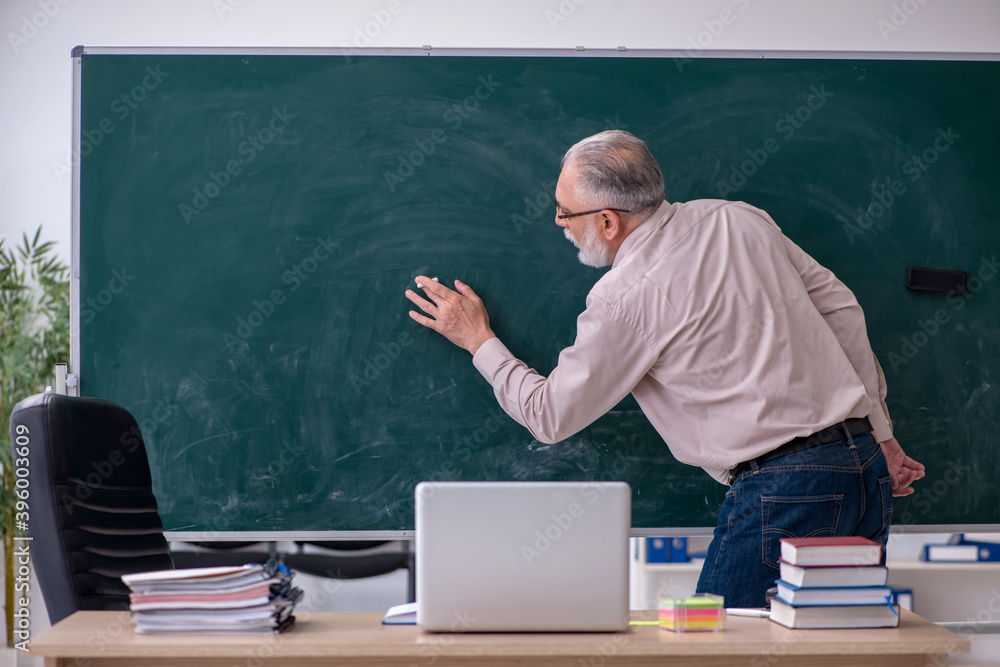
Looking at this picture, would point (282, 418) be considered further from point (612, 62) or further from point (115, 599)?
point (612, 62)

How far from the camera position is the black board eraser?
8.13 ft

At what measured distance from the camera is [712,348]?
1.84 m

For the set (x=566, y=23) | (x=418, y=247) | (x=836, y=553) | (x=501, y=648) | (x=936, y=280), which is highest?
(x=566, y=23)

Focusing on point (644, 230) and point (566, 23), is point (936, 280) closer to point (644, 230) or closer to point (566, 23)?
point (644, 230)

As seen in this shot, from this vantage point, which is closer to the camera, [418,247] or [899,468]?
[899,468]

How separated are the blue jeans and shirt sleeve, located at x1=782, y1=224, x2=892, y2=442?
242mm

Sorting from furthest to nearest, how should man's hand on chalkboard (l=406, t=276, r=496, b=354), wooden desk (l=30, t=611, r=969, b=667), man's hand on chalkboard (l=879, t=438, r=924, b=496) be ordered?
man's hand on chalkboard (l=406, t=276, r=496, b=354) < man's hand on chalkboard (l=879, t=438, r=924, b=496) < wooden desk (l=30, t=611, r=969, b=667)

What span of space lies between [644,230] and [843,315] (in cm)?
53

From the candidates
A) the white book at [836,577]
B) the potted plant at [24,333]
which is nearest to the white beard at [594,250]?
the white book at [836,577]

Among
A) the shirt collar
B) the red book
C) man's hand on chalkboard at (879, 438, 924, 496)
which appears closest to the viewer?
the red book

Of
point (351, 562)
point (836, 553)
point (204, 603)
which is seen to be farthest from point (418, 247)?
point (351, 562)

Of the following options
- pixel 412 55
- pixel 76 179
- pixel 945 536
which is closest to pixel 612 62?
pixel 412 55

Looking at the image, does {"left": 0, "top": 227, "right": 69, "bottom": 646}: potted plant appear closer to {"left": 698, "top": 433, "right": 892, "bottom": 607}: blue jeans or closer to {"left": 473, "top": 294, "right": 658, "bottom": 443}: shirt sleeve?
{"left": 473, "top": 294, "right": 658, "bottom": 443}: shirt sleeve

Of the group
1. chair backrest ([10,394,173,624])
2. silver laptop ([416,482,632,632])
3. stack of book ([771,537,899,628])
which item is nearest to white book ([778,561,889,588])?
stack of book ([771,537,899,628])
